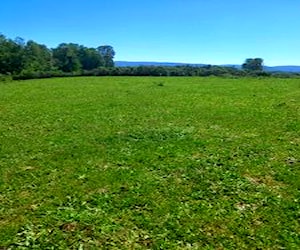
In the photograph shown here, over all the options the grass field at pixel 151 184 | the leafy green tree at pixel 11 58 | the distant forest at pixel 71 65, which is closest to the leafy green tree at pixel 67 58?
the distant forest at pixel 71 65

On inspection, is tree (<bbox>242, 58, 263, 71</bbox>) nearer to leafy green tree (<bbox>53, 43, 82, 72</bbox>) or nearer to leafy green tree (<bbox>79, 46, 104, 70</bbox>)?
leafy green tree (<bbox>79, 46, 104, 70</bbox>)

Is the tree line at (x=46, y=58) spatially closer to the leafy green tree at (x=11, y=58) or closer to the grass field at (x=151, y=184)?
the leafy green tree at (x=11, y=58)

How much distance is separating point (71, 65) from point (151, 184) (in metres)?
105

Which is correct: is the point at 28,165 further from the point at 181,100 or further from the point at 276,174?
the point at 181,100

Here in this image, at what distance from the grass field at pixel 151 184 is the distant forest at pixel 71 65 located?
2035 inches

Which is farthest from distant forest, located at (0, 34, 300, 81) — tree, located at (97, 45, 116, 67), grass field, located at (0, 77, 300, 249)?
grass field, located at (0, 77, 300, 249)

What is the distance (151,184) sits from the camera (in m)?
9.80

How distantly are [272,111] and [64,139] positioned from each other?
35.5 ft

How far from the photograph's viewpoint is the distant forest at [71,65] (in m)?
74.6

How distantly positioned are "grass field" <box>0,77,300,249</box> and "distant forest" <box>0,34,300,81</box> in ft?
170

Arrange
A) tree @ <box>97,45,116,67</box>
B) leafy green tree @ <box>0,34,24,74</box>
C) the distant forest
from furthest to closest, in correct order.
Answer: tree @ <box>97,45,116,67</box>, leafy green tree @ <box>0,34,24,74</box>, the distant forest

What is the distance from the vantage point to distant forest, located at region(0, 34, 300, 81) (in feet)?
245

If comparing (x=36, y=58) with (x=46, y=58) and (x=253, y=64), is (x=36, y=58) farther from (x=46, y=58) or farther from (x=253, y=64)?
(x=253, y=64)

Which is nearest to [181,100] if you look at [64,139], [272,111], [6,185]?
[272,111]
